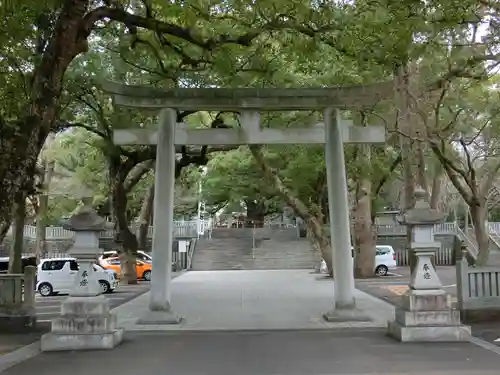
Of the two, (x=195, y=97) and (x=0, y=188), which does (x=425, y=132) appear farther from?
(x=0, y=188)

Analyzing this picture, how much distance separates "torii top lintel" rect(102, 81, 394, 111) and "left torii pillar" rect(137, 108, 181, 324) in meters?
0.39

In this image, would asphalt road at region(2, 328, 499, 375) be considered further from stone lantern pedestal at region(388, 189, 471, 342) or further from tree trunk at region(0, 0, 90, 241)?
tree trunk at region(0, 0, 90, 241)

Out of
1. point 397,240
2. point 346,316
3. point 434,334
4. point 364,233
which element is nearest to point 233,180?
point 364,233

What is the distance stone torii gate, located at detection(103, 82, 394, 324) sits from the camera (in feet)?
41.1

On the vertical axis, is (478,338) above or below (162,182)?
below

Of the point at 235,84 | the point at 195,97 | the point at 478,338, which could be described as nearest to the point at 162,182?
the point at 195,97

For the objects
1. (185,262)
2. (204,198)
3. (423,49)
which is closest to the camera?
(423,49)

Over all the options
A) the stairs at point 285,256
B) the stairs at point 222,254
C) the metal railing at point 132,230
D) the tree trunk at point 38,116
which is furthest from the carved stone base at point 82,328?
the metal railing at point 132,230

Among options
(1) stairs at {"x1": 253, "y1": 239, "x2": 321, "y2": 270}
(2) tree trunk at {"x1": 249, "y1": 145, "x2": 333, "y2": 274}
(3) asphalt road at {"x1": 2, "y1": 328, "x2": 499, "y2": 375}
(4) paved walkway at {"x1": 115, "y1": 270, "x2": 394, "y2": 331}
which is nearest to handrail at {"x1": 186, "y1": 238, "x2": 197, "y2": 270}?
(1) stairs at {"x1": 253, "y1": 239, "x2": 321, "y2": 270}

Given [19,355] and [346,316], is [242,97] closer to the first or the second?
[346,316]

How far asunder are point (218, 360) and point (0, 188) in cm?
408

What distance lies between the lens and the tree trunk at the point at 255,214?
174ft

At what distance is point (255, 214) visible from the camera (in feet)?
180

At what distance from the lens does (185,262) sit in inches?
1458
